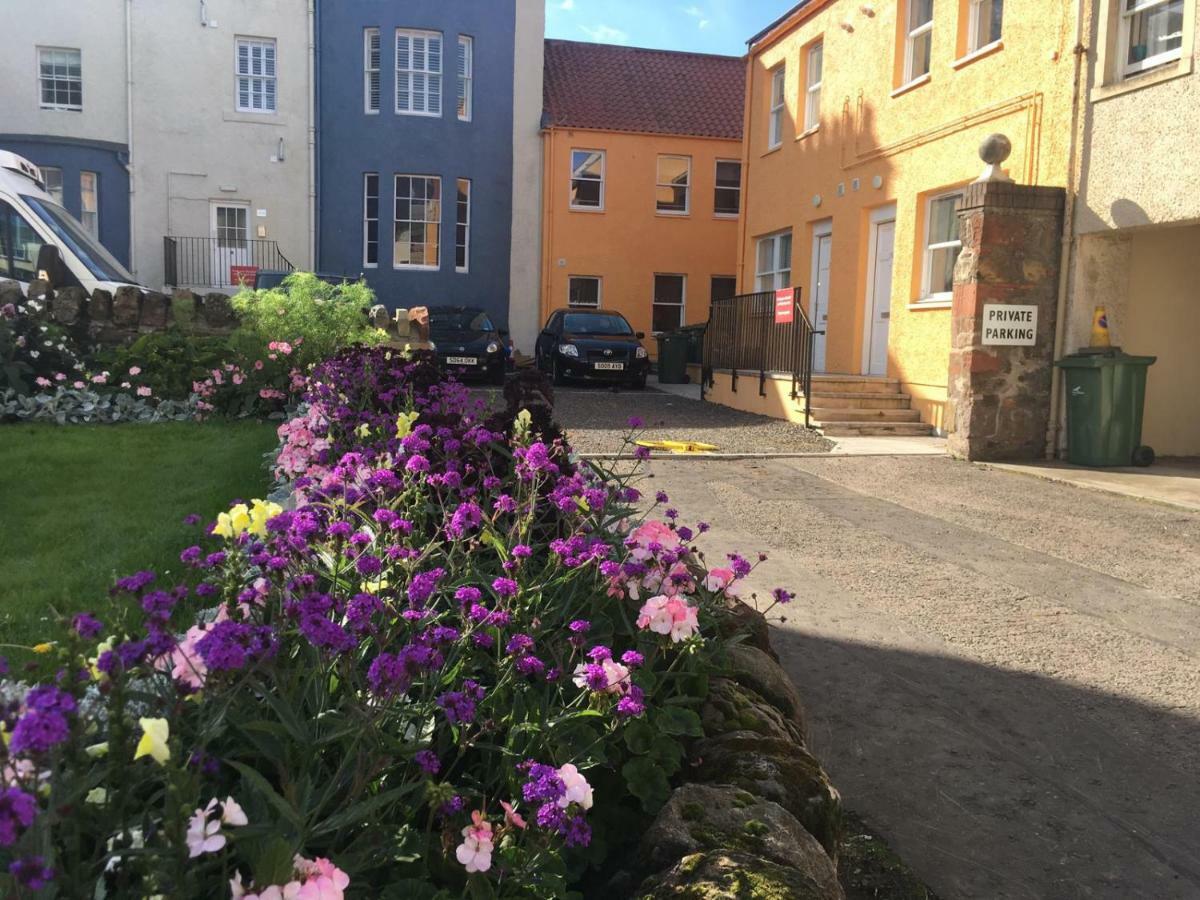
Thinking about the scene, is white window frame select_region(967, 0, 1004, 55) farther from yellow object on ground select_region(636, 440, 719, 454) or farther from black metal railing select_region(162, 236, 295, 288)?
black metal railing select_region(162, 236, 295, 288)

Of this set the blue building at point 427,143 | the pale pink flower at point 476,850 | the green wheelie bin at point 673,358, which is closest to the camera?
the pale pink flower at point 476,850

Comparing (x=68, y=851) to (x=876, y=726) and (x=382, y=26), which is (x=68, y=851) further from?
(x=382, y=26)

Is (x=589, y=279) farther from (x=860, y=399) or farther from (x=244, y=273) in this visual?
(x=860, y=399)

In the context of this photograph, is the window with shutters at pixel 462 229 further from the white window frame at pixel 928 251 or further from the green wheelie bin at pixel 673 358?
the white window frame at pixel 928 251

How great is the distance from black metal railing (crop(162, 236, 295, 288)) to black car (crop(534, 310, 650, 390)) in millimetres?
8088

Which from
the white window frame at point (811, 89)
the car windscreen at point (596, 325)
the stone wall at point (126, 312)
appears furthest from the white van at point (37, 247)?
the white window frame at point (811, 89)

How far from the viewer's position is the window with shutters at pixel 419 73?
25.5m

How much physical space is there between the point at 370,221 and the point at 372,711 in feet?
83.7

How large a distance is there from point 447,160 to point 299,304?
16.5 m

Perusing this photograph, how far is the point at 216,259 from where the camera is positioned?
995 inches

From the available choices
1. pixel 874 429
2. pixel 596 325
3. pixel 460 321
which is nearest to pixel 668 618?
pixel 874 429

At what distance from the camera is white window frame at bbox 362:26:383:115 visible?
25406mm

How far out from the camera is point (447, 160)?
2575cm

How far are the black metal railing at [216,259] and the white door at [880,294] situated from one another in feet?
49.9
